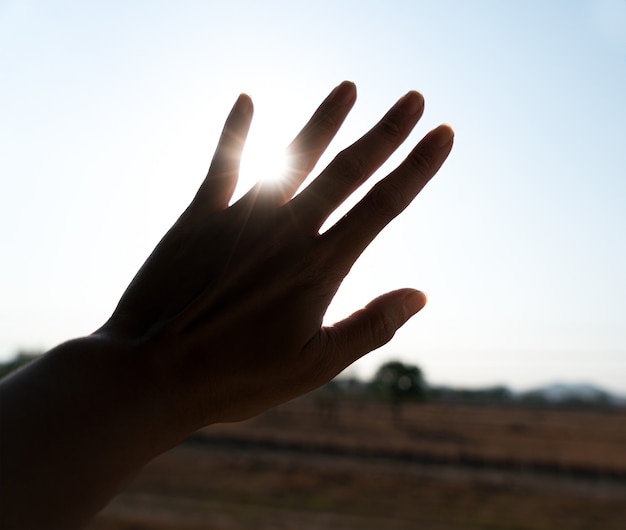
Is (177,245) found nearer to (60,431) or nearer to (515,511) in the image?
(60,431)

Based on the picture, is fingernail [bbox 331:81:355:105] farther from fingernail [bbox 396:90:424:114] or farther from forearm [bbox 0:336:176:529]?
forearm [bbox 0:336:176:529]

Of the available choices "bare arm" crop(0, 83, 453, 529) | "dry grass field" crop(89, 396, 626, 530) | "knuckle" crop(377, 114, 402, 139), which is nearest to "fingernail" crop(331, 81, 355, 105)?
"bare arm" crop(0, 83, 453, 529)

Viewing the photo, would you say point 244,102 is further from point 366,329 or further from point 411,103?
point 366,329

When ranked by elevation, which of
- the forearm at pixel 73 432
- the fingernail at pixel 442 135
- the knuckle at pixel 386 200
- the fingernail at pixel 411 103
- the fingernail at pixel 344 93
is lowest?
the forearm at pixel 73 432

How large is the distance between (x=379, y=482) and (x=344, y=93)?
23.1 m

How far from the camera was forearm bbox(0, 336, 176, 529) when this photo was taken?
1.01 meters

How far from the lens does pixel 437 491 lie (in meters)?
21.4

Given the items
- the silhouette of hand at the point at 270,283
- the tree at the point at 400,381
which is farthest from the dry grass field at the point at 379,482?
the silhouette of hand at the point at 270,283

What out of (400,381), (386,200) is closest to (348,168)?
(386,200)

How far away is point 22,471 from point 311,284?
0.64 metres

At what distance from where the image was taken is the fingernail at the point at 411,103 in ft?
4.72

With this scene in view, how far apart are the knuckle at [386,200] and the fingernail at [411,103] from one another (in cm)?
18

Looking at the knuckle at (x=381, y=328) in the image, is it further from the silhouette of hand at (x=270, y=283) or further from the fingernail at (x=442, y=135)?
the fingernail at (x=442, y=135)

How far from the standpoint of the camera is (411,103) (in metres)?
1.45
